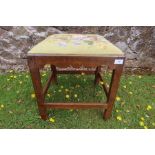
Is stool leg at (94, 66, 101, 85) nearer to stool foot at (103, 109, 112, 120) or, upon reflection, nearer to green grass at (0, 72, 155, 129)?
green grass at (0, 72, 155, 129)

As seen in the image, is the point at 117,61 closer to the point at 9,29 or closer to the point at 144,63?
the point at 144,63

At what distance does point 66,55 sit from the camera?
1633mm

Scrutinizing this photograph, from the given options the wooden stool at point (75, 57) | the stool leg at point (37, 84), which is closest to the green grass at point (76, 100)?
the stool leg at point (37, 84)

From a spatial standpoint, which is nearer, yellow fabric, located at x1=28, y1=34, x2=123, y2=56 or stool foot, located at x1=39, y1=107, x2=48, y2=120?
yellow fabric, located at x1=28, y1=34, x2=123, y2=56

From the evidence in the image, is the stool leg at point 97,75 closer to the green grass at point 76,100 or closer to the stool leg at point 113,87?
the green grass at point 76,100

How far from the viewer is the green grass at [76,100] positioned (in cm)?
213

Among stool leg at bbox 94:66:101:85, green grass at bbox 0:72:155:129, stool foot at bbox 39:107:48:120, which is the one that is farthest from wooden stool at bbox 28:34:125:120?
stool leg at bbox 94:66:101:85

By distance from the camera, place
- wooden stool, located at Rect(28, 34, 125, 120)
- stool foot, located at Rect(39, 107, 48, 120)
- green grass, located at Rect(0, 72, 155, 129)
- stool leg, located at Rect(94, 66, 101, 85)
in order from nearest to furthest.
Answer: wooden stool, located at Rect(28, 34, 125, 120) < stool foot, located at Rect(39, 107, 48, 120) < green grass, located at Rect(0, 72, 155, 129) < stool leg, located at Rect(94, 66, 101, 85)

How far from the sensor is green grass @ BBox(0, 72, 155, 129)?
213 centimetres

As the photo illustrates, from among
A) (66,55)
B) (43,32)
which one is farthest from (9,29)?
(66,55)

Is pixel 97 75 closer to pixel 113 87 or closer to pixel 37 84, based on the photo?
pixel 113 87

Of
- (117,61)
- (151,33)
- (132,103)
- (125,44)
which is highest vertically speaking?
(117,61)

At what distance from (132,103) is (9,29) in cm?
203

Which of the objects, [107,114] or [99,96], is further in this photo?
[99,96]
